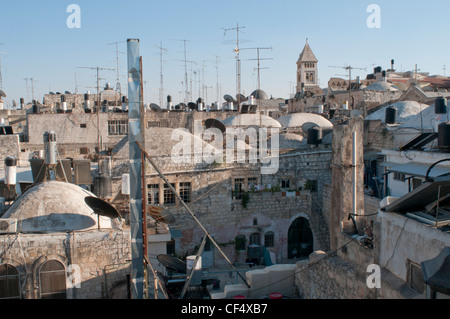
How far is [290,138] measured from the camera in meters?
24.8

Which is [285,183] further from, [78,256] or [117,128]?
[117,128]

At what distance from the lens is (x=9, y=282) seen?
33.3ft

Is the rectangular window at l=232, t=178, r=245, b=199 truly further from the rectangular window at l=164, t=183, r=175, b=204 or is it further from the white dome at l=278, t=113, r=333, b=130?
the white dome at l=278, t=113, r=333, b=130

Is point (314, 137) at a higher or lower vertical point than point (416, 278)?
higher

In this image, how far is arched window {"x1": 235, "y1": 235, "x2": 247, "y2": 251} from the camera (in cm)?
1830

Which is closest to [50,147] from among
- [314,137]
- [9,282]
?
[9,282]

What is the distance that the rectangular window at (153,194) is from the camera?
56.9ft

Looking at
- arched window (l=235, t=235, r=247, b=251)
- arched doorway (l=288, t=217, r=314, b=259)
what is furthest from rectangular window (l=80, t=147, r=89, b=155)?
arched doorway (l=288, t=217, r=314, b=259)

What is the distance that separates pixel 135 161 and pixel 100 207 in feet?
15.0

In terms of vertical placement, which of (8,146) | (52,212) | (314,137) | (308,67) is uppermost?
(308,67)

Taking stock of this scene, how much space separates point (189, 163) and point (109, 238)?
764 centimetres

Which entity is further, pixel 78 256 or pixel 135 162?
pixel 78 256

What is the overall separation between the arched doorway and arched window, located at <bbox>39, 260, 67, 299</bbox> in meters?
11.0
